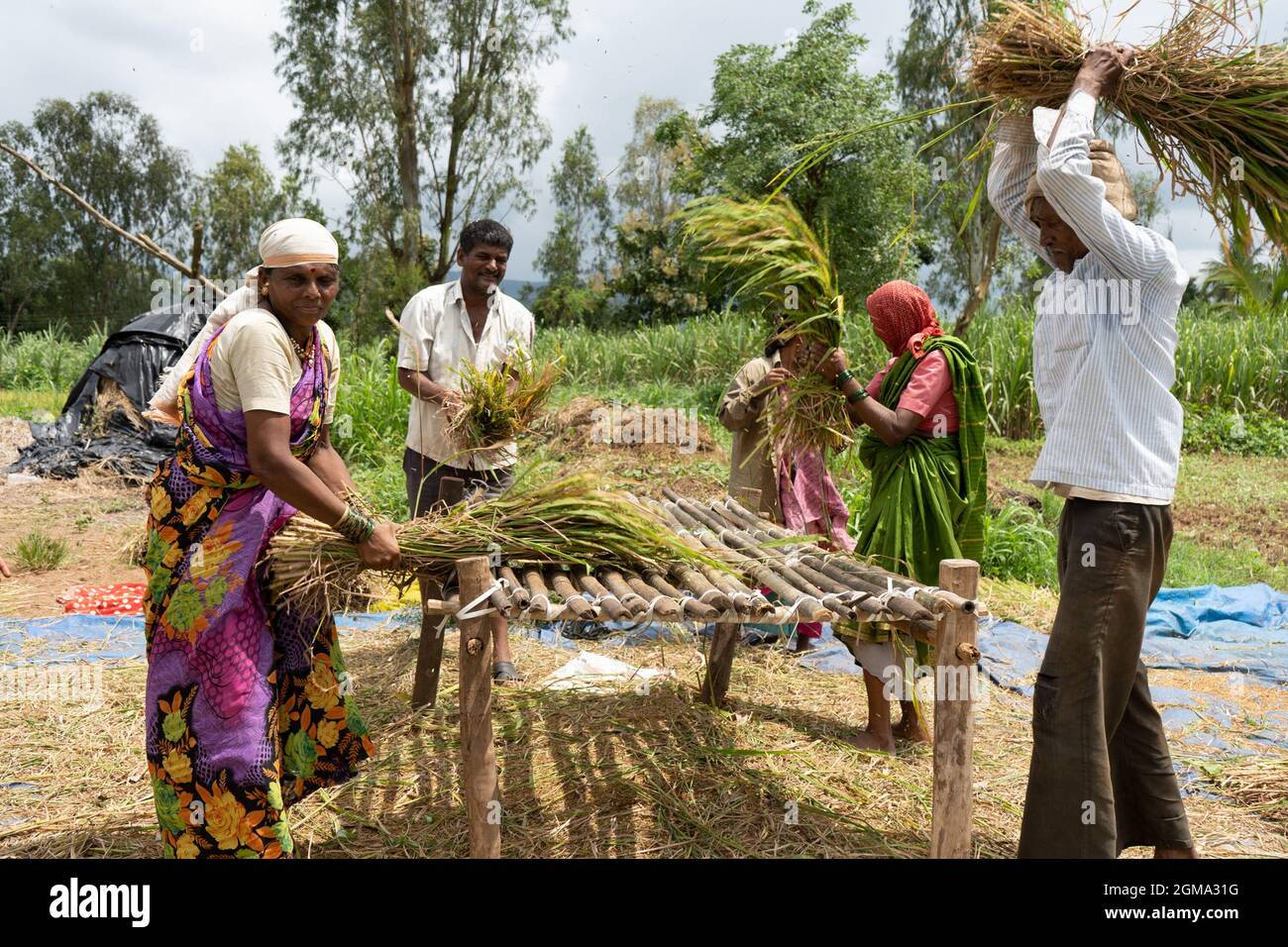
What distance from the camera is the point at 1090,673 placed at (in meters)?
2.30

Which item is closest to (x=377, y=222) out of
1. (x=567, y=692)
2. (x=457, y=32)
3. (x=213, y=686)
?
(x=457, y=32)

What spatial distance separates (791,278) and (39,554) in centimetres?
493

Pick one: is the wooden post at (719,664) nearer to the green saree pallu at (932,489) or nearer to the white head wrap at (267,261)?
the green saree pallu at (932,489)

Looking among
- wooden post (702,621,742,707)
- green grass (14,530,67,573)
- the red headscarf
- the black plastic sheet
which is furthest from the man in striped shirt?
the black plastic sheet

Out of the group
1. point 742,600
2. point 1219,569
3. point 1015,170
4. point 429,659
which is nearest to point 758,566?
point 742,600

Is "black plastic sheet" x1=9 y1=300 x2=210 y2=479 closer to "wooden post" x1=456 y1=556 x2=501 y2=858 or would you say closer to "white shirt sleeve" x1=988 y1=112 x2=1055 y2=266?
"wooden post" x1=456 y1=556 x2=501 y2=858

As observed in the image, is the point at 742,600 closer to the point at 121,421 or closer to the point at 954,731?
the point at 954,731

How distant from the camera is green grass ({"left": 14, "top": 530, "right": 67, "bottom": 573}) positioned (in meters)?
5.64

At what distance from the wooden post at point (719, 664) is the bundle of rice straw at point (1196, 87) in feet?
7.20

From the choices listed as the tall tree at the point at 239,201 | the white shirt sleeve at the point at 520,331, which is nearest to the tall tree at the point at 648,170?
the tall tree at the point at 239,201

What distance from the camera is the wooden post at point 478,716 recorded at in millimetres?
2340

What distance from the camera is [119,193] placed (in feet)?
105

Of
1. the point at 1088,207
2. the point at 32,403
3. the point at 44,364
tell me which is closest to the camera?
the point at 1088,207

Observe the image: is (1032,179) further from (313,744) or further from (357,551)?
(313,744)
